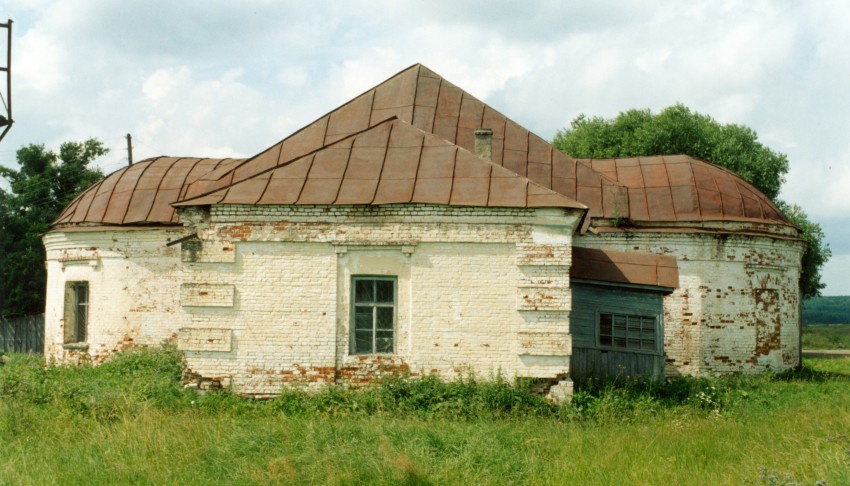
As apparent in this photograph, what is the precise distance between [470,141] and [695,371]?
6.30 metres

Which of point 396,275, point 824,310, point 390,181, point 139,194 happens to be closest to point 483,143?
point 390,181

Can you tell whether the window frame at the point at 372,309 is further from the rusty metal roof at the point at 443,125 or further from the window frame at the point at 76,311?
the window frame at the point at 76,311

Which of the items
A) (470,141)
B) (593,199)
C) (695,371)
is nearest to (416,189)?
(470,141)

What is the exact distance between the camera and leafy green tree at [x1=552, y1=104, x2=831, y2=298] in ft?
96.6

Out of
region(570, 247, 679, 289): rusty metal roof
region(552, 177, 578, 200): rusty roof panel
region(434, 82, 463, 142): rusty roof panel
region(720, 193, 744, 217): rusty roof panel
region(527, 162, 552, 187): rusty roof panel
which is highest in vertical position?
region(434, 82, 463, 142): rusty roof panel

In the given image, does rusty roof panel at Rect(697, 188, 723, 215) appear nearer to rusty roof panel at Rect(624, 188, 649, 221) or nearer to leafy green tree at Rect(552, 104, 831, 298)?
rusty roof panel at Rect(624, 188, 649, 221)

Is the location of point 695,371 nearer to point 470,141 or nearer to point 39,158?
point 470,141

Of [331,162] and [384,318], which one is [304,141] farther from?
[384,318]

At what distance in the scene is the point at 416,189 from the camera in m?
10.4

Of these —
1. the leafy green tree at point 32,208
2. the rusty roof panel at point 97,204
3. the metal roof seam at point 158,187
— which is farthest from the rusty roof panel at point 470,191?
the leafy green tree at point 32,208

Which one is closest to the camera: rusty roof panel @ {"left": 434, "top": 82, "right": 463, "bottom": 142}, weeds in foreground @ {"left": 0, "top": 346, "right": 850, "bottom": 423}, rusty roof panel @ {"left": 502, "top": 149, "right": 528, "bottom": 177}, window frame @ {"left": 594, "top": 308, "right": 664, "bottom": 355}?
weeds in foreground @ {"left": 0, "top": 346, "right": 850, "bottom": 423}

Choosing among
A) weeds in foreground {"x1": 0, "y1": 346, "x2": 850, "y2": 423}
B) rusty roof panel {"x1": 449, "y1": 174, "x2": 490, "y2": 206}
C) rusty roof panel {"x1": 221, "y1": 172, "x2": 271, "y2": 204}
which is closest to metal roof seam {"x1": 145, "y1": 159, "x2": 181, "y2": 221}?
weeds in foreground {"x1": 0, "y1": 346, "x2": 850, "y2": 423}

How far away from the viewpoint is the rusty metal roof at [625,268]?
1161 centimetres

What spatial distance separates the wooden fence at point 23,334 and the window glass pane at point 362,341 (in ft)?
47.2
